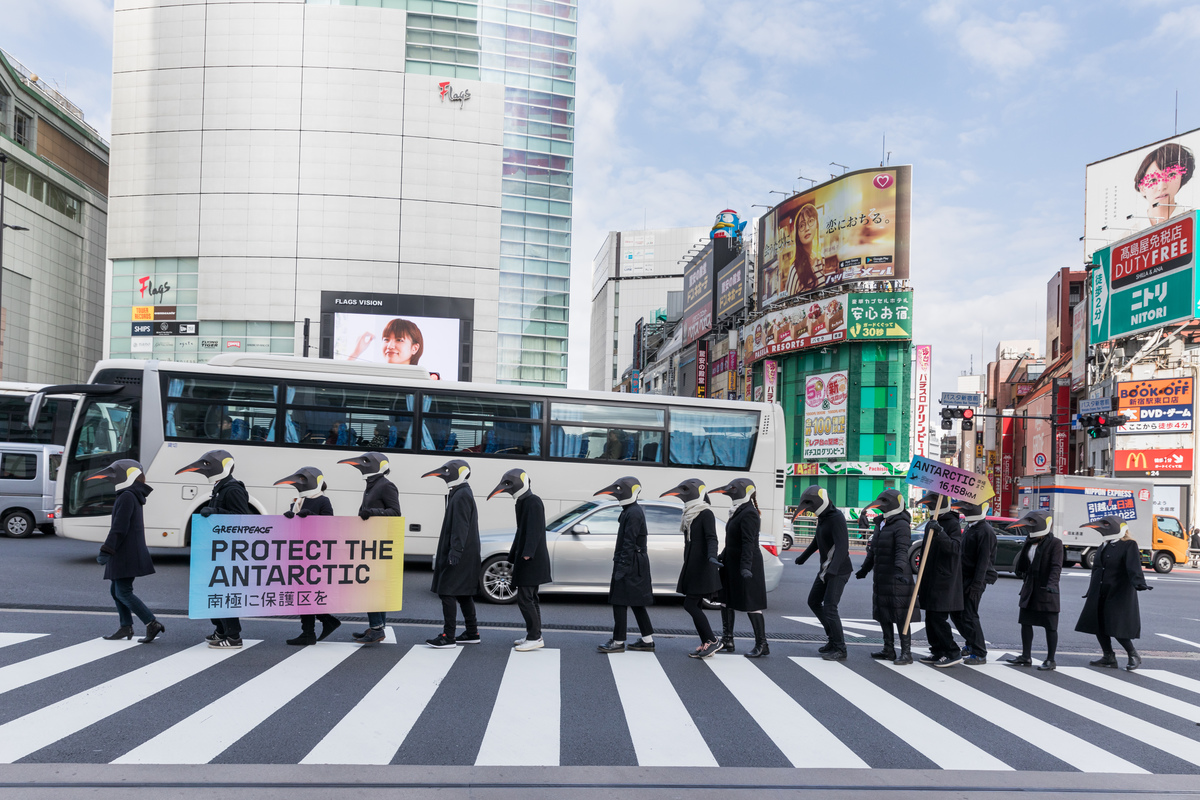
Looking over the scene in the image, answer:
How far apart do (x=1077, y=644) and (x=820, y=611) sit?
471 cm

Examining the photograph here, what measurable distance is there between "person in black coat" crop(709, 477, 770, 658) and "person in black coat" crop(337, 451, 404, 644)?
3.46m

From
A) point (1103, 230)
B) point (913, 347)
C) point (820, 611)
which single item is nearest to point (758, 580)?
point (820, 611)

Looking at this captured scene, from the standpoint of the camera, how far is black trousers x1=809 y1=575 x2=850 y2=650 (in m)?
8.91

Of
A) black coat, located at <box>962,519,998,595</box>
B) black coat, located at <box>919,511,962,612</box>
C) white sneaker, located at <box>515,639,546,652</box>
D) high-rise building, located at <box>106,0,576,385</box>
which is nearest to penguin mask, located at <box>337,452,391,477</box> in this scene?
white sneaker, located at <box>515,639,546,652</box>

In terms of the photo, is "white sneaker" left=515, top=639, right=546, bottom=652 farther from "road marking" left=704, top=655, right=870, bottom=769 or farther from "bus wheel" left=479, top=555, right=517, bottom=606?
"bus wheel" left=479, top=555, right=517, bottom=606

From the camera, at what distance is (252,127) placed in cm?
4997

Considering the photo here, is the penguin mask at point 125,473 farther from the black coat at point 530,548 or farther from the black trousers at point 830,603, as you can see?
the black trousers at point 830,603

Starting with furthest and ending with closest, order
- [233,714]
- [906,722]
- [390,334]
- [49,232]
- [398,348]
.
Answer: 1. [49,232]
2. [390,334]
3. [398,348]
4. [906,722]
5. [233,714]

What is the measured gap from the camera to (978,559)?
915 cm

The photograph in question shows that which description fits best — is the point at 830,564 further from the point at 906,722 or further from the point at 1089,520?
the point at 1089,520

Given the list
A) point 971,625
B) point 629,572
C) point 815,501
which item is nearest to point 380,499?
point 629,572

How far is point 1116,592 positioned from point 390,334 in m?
37.1

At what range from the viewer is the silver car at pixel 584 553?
11.7m

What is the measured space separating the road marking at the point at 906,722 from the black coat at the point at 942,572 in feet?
3.97
